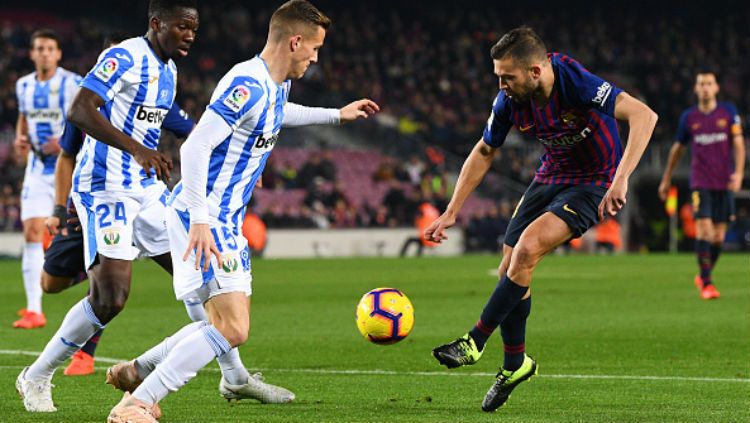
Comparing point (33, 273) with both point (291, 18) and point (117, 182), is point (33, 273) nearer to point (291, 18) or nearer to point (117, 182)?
point (117, 182)

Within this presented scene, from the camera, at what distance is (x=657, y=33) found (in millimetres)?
43219

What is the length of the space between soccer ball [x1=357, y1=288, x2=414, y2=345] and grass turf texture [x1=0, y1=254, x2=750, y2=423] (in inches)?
14.1

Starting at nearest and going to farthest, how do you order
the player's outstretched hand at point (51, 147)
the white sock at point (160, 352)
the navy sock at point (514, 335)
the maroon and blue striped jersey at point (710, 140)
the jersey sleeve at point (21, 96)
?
the white sock at point (160, 352) < the navy sock at point (514, 335) < the player's outstretched hand at point (51, 147) < the jersey sleeve at point (21, 96) < the maroon and blue striped jersey at point (710, 140)

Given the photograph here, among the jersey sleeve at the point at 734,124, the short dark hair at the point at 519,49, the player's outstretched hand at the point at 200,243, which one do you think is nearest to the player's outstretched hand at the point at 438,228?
the short dark hair at the point at 519,49

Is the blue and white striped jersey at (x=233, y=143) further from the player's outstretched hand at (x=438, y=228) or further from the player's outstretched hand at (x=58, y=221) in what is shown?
the player's outstretched hand at (x=58, y=221)

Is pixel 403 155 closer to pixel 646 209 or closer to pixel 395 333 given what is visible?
pixel 646 209

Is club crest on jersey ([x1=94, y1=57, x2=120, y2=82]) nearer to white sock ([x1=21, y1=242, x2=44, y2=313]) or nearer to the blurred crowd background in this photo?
white sock ([x1=21, y1=242, x2=44, y2=313])

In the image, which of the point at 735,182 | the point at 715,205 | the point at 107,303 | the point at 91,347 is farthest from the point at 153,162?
the point at 715,205

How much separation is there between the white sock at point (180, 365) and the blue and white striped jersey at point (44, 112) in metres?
6.09

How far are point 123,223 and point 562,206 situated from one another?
2404mm

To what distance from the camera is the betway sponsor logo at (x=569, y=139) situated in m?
6.94

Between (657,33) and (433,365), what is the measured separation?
3619 centimetres

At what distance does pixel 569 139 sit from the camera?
6.95m

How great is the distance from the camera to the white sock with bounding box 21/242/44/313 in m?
11.6
